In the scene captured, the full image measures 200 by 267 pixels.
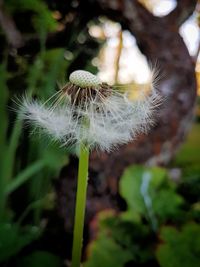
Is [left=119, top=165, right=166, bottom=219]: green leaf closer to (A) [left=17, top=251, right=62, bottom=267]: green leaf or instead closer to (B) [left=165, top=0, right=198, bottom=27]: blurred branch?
(A) [left=17, top=251, right=62, bottom=267]: green leaf

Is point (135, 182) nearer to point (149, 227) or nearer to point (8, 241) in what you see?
point (149, 227)

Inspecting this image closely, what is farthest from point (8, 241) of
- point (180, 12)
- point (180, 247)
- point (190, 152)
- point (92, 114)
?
point (190, 152)

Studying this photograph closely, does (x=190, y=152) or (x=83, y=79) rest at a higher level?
(x=190, y=152)

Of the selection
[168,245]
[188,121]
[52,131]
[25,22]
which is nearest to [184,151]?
[188,121]

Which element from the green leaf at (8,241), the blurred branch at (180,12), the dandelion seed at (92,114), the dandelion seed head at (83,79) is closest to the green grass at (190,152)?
the blurred branch at (180,12)

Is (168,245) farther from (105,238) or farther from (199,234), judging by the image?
(105,238)

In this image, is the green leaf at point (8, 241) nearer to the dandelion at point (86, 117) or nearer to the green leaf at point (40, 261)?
the green leaf at point (40, 261)
